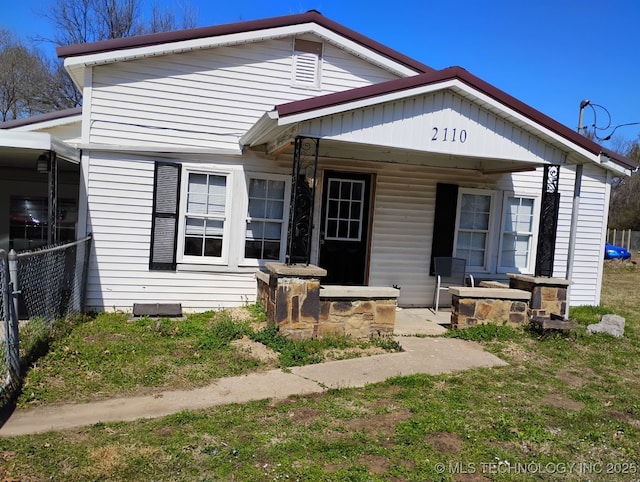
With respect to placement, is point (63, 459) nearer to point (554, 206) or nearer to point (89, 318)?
point (89, 318)

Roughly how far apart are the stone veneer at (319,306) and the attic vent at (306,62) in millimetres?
3498

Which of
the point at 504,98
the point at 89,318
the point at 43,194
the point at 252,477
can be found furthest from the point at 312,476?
the point at 43,194

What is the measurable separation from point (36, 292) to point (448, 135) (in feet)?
17.9

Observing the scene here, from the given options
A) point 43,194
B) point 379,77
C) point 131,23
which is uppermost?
point 131,23

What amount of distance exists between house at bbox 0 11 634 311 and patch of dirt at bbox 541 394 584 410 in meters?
3.20

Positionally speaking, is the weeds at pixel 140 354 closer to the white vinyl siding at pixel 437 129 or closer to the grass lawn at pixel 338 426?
the grass lawn at pixel 338 426

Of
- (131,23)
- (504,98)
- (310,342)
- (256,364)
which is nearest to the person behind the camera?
(256,364)

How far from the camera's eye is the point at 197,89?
7730 mm

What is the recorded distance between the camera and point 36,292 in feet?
18.1

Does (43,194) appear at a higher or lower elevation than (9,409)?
higher

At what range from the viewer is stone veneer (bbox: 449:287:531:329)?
7277mm

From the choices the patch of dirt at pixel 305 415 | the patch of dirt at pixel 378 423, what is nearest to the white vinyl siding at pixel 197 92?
the patch of dirt at pixel 305 415

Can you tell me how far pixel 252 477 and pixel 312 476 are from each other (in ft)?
1.24

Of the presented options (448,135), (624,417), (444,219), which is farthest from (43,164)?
(624,417)
